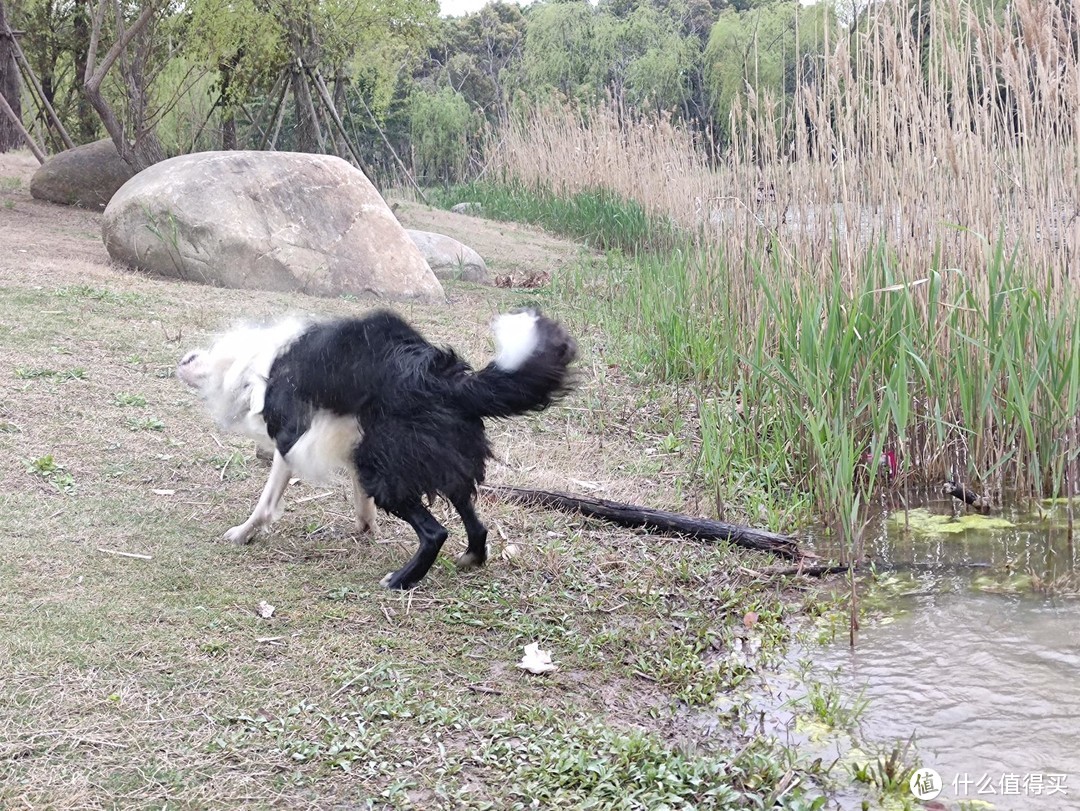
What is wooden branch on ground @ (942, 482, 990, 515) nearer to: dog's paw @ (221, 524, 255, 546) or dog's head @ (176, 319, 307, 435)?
dog's head @ (176, 319, 307, 435)

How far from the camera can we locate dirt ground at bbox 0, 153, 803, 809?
2580 millimetres

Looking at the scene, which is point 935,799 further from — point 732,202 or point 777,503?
point 732,202

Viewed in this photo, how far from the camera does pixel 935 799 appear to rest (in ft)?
8.60

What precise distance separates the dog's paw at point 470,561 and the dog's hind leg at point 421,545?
23 centimetres

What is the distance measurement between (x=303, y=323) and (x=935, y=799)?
2.78m

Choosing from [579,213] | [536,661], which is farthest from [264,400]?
[579,213]

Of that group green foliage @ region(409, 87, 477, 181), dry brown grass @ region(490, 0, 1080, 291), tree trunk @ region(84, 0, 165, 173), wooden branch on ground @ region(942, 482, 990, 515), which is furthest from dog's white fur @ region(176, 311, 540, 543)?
green foliage @ region(409, 87, 477, 181)

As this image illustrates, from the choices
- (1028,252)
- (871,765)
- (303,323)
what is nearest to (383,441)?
(303,323)

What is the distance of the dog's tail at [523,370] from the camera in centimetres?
338

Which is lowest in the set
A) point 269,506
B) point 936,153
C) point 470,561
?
point 470,561

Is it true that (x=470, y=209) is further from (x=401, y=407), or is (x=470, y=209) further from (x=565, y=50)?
(x=401, y=407)

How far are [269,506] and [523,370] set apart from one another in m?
1.22

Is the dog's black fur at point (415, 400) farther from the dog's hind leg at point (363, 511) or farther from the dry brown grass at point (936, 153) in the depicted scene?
the dry brown grass at point (936, 153)

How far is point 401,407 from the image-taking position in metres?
3.53
